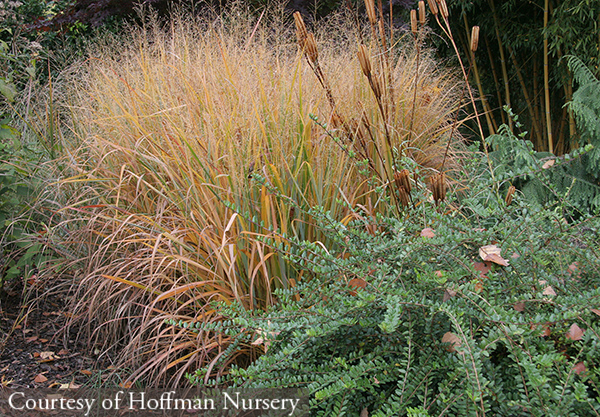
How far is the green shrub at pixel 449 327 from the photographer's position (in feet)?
3.56

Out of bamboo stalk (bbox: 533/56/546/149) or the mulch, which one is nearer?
the mulch

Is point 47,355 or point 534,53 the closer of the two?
point 47,355

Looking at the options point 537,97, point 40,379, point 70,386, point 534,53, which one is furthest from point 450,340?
point 537,97

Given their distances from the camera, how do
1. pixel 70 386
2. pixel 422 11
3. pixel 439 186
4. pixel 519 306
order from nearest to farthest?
pixel 519 306, pixel 439 186, pixel 422 11, pixel 70 386

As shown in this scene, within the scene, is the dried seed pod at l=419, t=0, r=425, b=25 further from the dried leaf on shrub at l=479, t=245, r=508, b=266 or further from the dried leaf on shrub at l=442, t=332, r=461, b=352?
the dried leaf on shrub at l=442, t=332, r=461, b=352

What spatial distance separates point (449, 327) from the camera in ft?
4.25

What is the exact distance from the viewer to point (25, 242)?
99.0 inches

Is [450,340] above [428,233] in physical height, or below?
below

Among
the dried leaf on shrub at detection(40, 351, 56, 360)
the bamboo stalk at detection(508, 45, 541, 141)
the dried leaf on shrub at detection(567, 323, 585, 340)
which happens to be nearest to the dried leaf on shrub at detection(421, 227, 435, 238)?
the dried leaf on shrub at detection(567, 323, 585, 340)

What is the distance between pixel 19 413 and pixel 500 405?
1655 mm

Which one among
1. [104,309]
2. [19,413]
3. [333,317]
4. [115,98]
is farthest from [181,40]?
[333,317]

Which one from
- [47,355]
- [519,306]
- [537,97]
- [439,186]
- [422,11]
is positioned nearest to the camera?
[519,306]

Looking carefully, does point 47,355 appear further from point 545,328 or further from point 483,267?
point 545,328

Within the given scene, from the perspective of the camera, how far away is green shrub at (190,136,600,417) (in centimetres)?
109
